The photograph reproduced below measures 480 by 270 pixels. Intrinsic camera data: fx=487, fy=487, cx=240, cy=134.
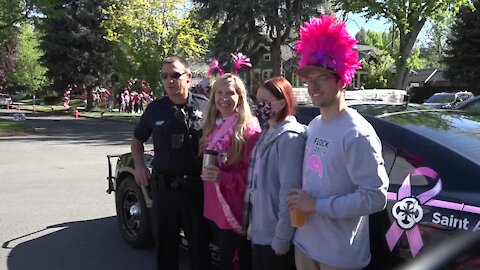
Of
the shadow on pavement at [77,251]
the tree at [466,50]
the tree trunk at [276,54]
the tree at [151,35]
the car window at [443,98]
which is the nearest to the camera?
the shadow on pavement at [77,251]

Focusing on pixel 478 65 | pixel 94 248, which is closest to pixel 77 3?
pixel 478 65

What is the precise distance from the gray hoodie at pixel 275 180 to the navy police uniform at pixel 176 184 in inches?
32.2

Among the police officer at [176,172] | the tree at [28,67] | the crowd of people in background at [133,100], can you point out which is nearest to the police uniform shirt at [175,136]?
the police officer at [176,172]

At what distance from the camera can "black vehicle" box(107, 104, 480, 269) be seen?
245cm

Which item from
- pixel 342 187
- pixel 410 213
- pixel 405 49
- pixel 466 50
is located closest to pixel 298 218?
pixel 342 187

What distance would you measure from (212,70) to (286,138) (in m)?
2.02

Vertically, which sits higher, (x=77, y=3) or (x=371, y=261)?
(x=77, y=3)

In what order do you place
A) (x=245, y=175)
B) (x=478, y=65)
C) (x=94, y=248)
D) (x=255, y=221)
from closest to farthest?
1. (x=255, y=221)
2. (x=245, y=175)
3. (x=94, y=248)
4. (x=478, y=65)

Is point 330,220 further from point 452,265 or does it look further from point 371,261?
point 452,265

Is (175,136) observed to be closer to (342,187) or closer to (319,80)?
(319,80)

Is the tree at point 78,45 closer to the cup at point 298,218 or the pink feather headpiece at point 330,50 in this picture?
the pink feather headpiece at point 330,50

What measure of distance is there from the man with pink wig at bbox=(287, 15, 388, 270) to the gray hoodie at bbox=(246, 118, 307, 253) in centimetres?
8

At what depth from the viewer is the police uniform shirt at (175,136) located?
138 inches

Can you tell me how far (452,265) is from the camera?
125cm
